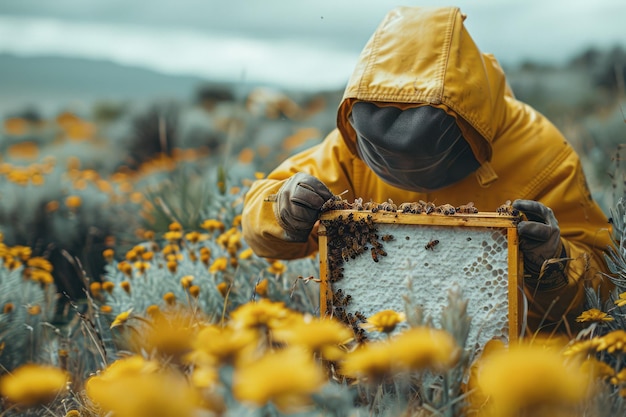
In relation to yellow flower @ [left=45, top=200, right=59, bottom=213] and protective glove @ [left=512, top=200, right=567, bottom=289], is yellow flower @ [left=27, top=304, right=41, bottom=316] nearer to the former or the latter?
yellow flower @ [left=45, top=200, right=59, bottom=213]

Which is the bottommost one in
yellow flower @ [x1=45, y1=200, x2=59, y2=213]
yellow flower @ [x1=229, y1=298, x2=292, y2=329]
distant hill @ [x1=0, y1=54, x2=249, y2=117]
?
distant hill @ [x1=0, y1=54, x2=249, y2=117]

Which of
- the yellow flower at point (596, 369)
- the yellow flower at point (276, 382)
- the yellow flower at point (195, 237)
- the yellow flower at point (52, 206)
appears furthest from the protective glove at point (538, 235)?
the yellow flower at point (52, 206)

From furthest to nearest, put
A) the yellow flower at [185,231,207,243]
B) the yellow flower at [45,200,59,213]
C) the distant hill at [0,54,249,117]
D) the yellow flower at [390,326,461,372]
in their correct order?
1. the distant hill at [0,54,249,117]
2. the yellow flower at [45,200,59,213]
3. the yellow flower at [185,231,207,243]
4. the yellow flower at [390,326,461,372]

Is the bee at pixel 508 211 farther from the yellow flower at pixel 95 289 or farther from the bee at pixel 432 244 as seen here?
the yellow flower at pixel 95 289

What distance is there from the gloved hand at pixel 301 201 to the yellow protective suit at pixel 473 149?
200 mm

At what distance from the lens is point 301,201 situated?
1.86 meters

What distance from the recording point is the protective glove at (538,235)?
1.68m

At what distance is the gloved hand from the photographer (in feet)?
6.13

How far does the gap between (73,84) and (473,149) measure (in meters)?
10.5

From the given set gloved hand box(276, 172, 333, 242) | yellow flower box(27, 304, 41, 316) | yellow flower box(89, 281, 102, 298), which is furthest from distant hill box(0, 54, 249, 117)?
gloved hand box(276, 172, 333, 242)

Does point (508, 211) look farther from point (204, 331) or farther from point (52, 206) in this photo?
point (52, 206)


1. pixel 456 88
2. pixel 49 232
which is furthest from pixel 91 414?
pixel 49 232

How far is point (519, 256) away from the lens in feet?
5.65

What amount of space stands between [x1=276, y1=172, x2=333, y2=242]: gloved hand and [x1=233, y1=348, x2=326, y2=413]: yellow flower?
1.03 metres
